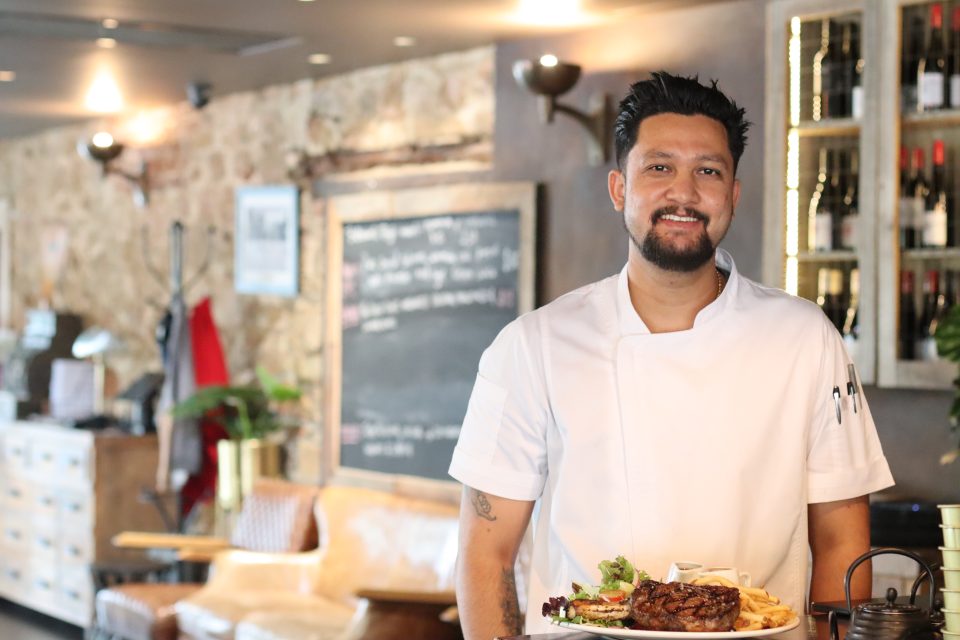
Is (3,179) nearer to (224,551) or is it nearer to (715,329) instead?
(224,551)

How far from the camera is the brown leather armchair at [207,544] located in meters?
5.80

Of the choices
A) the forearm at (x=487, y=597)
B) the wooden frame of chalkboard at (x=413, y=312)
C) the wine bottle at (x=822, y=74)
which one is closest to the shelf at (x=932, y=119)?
the wine bottle at (x=822, y=74)

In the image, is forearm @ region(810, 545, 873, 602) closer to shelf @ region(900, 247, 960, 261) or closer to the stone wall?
shelf @ region(900, 247, 960, 261)

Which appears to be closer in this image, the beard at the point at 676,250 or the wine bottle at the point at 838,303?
the beard at the point at 676,250

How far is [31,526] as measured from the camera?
24.9 ft

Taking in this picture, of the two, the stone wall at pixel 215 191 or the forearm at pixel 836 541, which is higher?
the stone wall at pixel 215 191

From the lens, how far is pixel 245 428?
259 inches

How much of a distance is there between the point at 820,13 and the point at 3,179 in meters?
6.69

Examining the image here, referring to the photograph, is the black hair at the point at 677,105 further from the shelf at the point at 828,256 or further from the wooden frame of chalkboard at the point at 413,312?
the wooden frame of chalkboard at the point at 413,312

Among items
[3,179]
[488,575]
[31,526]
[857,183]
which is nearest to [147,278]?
[31,526]

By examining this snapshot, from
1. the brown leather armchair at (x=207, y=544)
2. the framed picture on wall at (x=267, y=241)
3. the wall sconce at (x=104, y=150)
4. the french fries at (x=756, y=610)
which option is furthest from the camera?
the wall sconce at (x=104, y=150)

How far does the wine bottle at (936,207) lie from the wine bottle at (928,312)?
4.4 inches

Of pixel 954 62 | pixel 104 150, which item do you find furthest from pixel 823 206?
pixel 104 150

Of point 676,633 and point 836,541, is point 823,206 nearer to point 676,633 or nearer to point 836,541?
point 836,541
